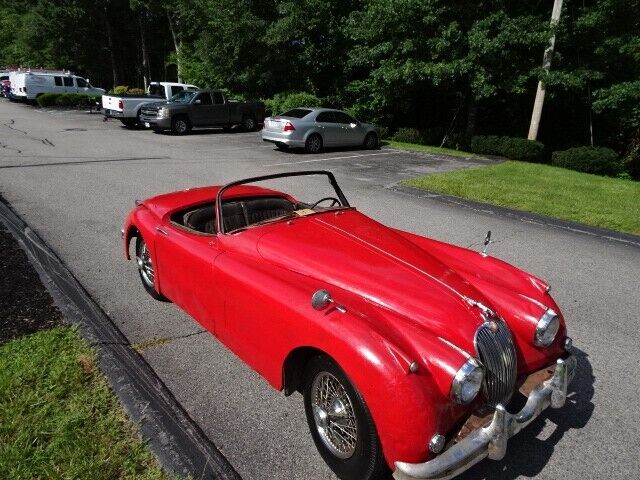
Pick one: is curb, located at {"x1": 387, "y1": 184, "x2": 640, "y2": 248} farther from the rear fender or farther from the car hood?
the rear fender

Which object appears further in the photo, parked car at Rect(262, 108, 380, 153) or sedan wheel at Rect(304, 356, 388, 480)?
parked car at Rect(262, 108, 380, 153)

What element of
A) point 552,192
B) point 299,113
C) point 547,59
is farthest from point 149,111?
point 547,59

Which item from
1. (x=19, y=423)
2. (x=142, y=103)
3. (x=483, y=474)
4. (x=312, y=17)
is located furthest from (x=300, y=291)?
(x=312, y=17)

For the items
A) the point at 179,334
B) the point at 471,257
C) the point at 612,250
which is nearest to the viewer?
the point at 471,257

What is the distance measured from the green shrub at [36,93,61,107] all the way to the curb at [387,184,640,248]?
2842 centimetres

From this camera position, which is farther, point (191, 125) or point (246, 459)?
point (191, 125)

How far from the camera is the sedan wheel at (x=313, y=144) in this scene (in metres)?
16.2

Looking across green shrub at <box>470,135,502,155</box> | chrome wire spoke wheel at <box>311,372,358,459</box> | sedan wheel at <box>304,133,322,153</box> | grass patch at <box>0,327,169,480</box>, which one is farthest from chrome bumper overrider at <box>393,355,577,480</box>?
green shrub at <box>470,135,502,155</box>

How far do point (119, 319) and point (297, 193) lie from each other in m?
5.86

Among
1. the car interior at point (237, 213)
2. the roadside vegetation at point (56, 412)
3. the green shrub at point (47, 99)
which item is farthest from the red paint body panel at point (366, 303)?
the green shrub at point (47, 99)

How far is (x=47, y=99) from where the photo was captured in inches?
1177

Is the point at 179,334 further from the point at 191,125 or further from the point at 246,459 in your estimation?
the point at 191,125

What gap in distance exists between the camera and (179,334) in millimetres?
4043

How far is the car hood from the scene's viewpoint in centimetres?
270
